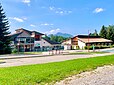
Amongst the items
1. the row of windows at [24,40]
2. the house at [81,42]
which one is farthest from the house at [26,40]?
the house at [81,42]

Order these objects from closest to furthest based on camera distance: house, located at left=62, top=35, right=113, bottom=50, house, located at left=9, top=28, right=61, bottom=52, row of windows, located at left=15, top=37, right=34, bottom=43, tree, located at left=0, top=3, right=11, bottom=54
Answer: tree, located at left=0, top=3, right=11, bottom=54 < house, located at left=9, top=28, right=61, bottom=52 < row of windows, located at left=15, top=37, right=34, bottom=43 < house, located at left=62, top=35, right=113, bottom=50

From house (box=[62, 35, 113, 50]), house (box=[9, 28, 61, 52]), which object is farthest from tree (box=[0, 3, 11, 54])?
house (box=[62, 35, 113, 50])

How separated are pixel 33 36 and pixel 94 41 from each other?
24558 millimetres

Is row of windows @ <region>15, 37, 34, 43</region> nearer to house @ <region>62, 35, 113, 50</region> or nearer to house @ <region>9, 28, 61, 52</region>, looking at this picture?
house @ <region>9, 28, 61, 52</region>

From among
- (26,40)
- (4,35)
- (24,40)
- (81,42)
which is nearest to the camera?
(4,35)

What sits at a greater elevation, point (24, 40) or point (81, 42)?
point (24, 40)

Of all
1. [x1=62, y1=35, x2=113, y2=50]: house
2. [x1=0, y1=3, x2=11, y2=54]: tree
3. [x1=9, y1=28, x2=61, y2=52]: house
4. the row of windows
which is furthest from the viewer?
[x1=62, y1=35, x2=113, y2=50]: house

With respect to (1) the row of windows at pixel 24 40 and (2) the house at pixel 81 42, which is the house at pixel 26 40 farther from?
(2) the house at pixel 81 42

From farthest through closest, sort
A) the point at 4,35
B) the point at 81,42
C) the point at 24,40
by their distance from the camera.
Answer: the point at 81,42 < the point at 24,40 < the point at 4,35

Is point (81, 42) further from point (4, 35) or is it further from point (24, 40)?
point (4, 35)

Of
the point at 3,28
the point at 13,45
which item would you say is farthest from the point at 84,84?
the point at 13,45

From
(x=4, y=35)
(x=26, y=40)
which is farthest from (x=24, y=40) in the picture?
(x=4, y=35)

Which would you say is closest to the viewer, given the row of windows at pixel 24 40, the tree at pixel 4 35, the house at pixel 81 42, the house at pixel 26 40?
the tree at pixel 4 35

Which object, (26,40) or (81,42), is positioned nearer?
(26,40)
